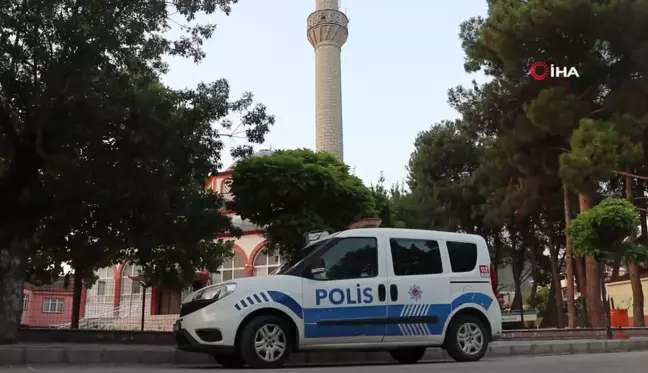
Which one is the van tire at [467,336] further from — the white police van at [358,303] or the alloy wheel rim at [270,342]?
the alloy wheel rim at [270,342]

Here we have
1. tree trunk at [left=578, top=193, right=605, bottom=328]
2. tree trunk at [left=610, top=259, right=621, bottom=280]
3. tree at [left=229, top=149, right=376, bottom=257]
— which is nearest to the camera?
tree at [left=229, top=149, right=376, bottom=257]

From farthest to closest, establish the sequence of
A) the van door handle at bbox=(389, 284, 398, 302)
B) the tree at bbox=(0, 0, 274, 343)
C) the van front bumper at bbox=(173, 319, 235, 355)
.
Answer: the tree at bbox=(0, 0, 274, 343) → the van door handle at bbox=(389, 284, 398, 302) → the van front bumper at bbox=(173, 319, 235, 355)

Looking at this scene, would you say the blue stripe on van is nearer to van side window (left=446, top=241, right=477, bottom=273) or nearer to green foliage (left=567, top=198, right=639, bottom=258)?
van side window (left=446, top=241, right=477, bottom=273)

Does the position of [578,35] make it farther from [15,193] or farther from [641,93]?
[15,193]

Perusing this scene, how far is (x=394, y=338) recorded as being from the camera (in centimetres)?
852

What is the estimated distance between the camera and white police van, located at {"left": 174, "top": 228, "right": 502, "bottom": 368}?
7863 mm

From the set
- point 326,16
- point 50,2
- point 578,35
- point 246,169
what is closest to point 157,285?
point 246,169

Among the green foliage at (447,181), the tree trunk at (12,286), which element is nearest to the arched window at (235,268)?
the green foliage at (447,181)

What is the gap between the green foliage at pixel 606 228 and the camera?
15312 millimetres

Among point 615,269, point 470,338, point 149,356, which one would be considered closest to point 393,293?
point 470,338

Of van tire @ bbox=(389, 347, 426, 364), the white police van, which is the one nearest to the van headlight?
the white police van

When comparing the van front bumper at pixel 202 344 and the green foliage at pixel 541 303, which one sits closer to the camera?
the van front bumper at pixel 202 344
